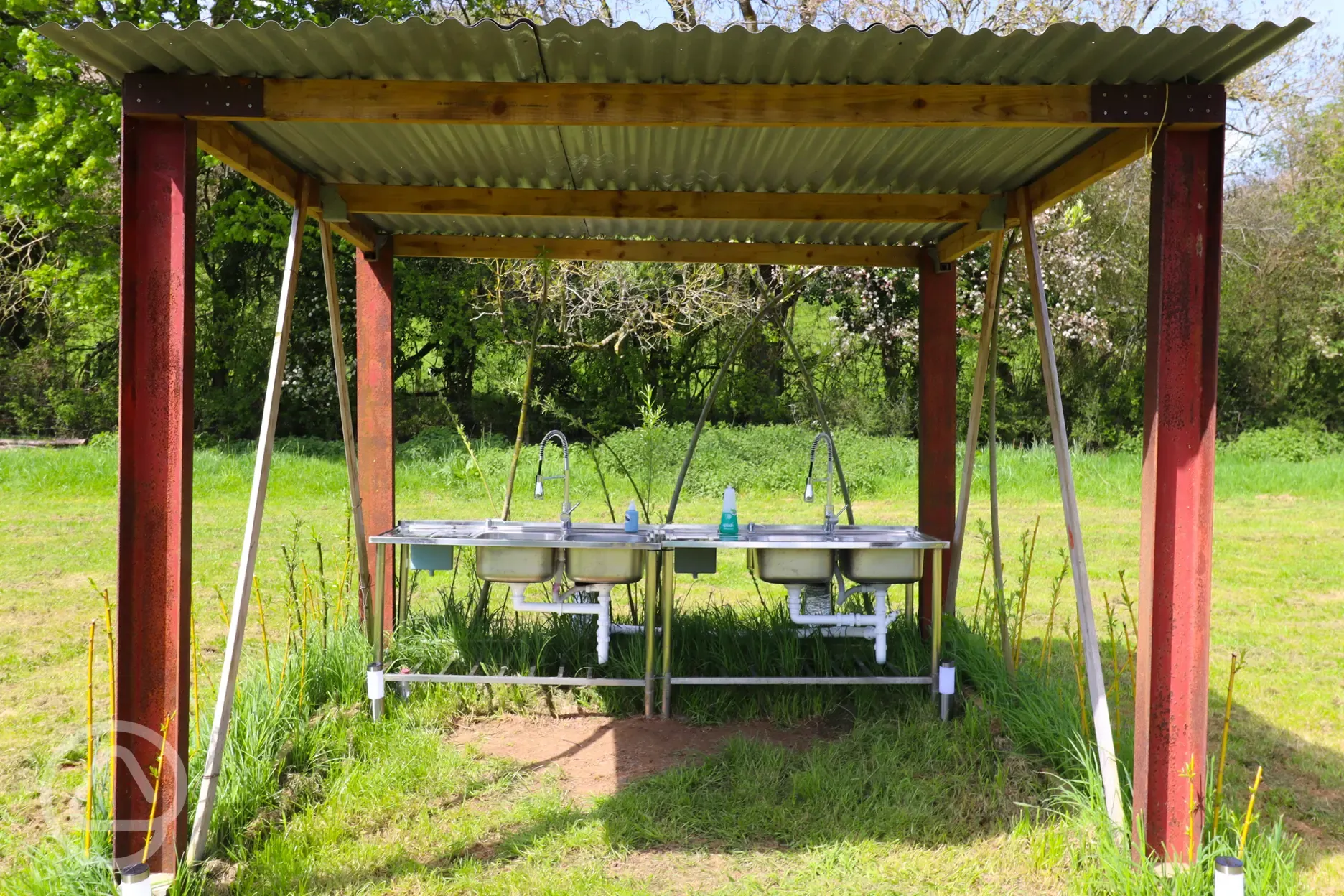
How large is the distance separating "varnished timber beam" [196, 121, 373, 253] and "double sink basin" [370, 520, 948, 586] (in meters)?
1.54

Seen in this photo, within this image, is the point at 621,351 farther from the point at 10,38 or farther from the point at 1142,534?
the point at 1142,534

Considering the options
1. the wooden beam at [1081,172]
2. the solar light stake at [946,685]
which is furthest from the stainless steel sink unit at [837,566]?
the wooden beam at [1081,172]

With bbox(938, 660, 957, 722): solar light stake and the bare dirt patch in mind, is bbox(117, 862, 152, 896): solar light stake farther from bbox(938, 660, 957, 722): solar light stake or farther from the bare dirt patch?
bbox(938, 660, 957, 722): solar light stake

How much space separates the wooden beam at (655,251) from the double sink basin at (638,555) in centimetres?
162

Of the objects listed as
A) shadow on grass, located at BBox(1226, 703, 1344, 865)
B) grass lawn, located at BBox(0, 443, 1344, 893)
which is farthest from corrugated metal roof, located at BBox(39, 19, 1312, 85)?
shadow on grass, located at BBox(1226, 703, 1344, 865)

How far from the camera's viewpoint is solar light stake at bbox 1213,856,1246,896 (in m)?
2.73

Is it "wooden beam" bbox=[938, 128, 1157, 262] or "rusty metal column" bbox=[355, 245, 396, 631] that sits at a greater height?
"wooden beam" bbox=[938, 128, 1157, 262]

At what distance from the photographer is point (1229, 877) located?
8.98ft

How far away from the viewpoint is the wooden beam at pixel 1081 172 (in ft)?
11.0

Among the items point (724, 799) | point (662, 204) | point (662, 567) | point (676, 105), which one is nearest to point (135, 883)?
point (724, 799)

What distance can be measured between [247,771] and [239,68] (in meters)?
2.35

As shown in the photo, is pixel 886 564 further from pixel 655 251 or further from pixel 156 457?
pixel 156 457

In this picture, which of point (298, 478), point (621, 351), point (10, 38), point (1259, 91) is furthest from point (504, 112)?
point (1259, 91)

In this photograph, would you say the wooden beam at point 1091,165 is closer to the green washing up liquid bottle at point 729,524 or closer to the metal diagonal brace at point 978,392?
the metal diagonal brace at point 978,392
